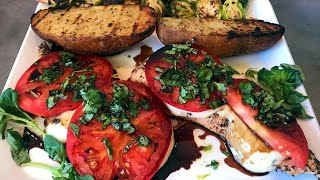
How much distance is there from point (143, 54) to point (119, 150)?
0.69 metres

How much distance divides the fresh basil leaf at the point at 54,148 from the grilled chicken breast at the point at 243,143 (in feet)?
1.42

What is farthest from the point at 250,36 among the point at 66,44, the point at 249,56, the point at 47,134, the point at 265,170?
the point at 47,134

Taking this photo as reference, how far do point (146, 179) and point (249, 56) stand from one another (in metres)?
0.87

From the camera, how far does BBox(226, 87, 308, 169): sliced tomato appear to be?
1.39 m

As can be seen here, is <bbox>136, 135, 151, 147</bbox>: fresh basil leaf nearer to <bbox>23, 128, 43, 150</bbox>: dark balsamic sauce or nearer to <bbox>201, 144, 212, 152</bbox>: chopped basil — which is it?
<bbox>201, 144, 212, 152</bbox>: chopped basil

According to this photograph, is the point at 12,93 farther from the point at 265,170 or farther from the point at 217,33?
the point at 265,170

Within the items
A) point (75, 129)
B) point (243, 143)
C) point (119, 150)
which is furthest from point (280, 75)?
point (75, 129)

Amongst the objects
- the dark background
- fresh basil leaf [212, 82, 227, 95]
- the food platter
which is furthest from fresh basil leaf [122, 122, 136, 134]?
the dark background

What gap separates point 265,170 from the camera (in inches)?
58.6

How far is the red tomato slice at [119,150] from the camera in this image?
1378 millimetres

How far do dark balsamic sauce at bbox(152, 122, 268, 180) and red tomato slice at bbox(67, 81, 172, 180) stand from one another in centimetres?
11

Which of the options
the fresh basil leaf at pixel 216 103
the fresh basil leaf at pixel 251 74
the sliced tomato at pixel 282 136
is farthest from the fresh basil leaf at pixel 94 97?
the fresh basil leaf at pixel 251 74

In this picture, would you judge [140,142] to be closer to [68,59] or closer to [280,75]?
[68,59]

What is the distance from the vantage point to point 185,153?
5.21 feet
